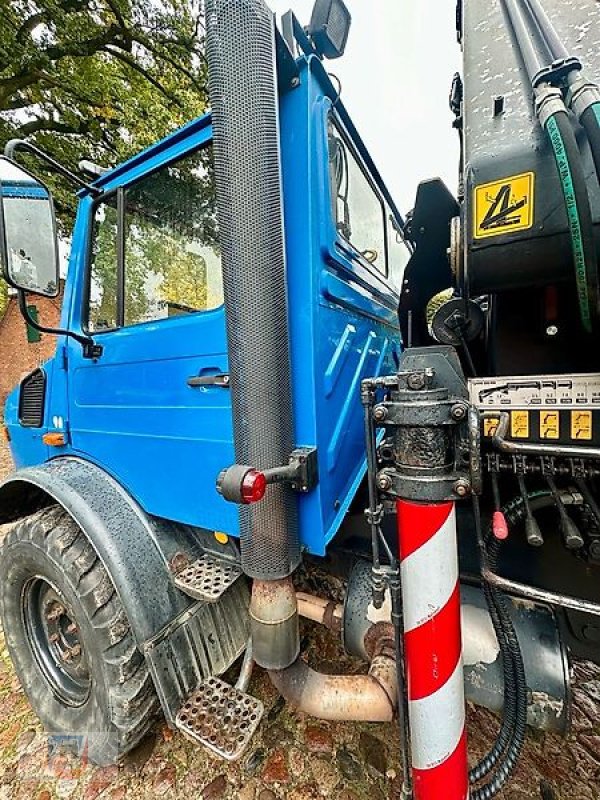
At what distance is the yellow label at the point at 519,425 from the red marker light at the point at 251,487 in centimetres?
65

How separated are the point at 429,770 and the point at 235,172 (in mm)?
1703

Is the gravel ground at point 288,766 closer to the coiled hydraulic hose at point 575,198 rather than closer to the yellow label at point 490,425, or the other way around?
the yellow label at point 490,425

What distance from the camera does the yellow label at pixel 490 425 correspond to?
990 millimetres

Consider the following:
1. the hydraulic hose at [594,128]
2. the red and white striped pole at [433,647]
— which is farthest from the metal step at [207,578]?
the hydraulic hose at [594,128]

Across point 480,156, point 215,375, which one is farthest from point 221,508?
point 480,156

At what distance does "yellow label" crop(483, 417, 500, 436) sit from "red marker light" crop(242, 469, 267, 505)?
59 cm

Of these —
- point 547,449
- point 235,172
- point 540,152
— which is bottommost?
point 547,449

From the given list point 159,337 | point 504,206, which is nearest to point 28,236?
point 159,337

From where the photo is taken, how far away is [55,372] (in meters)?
2.08

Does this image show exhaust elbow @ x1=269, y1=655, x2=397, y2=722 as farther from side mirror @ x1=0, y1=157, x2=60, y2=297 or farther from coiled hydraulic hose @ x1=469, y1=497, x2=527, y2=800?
side mirror @ x1=0, y1=157, x2=60, y2=297

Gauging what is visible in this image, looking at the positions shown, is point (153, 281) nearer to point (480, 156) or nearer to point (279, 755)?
point (480, 156)

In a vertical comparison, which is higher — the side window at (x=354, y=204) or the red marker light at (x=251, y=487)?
the side window at (x=354, y=204)

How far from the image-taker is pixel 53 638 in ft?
6.70

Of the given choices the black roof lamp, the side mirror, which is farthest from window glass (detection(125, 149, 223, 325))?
the black roof lamp
